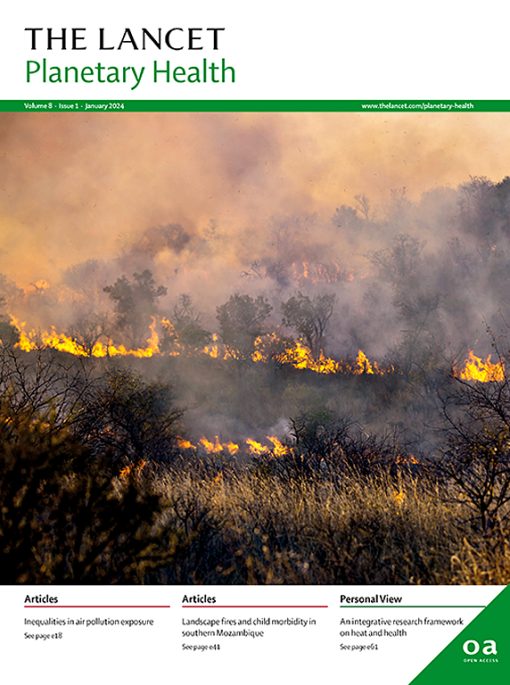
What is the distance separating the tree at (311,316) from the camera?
2904 inches

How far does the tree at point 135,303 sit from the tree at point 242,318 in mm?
10880

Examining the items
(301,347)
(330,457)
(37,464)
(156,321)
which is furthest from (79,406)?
(156,321)

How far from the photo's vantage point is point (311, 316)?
73.8 m

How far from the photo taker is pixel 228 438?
6775 centimetres

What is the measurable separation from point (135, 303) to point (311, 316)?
2382cm

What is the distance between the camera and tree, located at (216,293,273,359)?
75.7m

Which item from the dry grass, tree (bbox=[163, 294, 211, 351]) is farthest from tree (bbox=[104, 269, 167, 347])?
the dry grass

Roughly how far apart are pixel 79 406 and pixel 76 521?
3379 mm

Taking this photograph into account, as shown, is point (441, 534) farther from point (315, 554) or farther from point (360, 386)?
point (360, 386)
